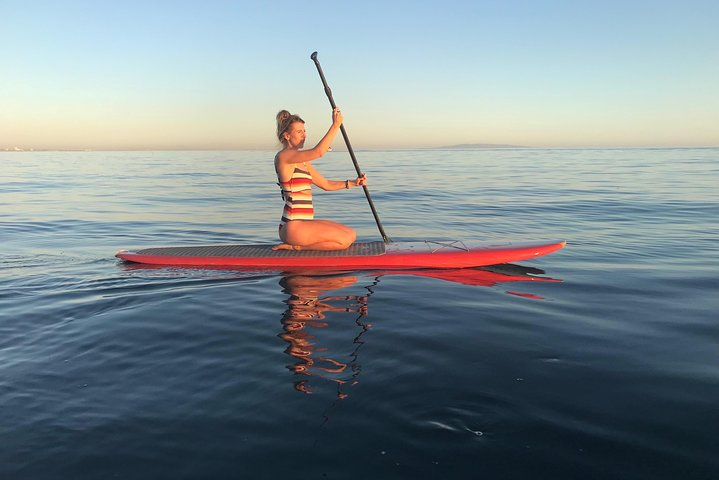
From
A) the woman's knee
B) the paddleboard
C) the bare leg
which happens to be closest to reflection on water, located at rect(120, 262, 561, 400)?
the paddleboard

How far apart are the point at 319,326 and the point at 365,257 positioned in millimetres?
2354

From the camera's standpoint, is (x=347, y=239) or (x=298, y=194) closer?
(x=298, y=194)

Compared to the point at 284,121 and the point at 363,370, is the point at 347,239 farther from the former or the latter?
the point at 363,370

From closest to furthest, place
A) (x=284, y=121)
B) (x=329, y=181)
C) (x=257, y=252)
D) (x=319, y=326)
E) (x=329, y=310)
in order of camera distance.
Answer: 1. (x=319, y=326)
2. (x=329, y=310)
3. (x=284, y=121)
4. (x=329, y=181)
5. (x=257, y=252)

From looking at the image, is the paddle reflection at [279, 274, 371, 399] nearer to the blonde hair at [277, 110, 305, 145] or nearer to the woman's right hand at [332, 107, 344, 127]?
the blonde hair at [277, 110, 305, 145]

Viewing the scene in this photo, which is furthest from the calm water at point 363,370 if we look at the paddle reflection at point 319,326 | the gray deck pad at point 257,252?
the gray deck pad at point 257,252

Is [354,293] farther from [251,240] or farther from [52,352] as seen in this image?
[251,240]

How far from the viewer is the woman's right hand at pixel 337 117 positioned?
6478mm

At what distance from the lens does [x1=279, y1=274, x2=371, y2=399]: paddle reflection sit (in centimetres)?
339

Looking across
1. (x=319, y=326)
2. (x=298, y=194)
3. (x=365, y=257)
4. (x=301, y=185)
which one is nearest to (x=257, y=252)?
(x=298, y=194)

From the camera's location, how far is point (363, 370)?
3.44 m

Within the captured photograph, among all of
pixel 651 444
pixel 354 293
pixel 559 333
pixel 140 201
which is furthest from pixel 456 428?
pixel 140 201

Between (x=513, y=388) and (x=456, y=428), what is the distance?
0.64 m

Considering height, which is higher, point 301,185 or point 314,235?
point 301,185
